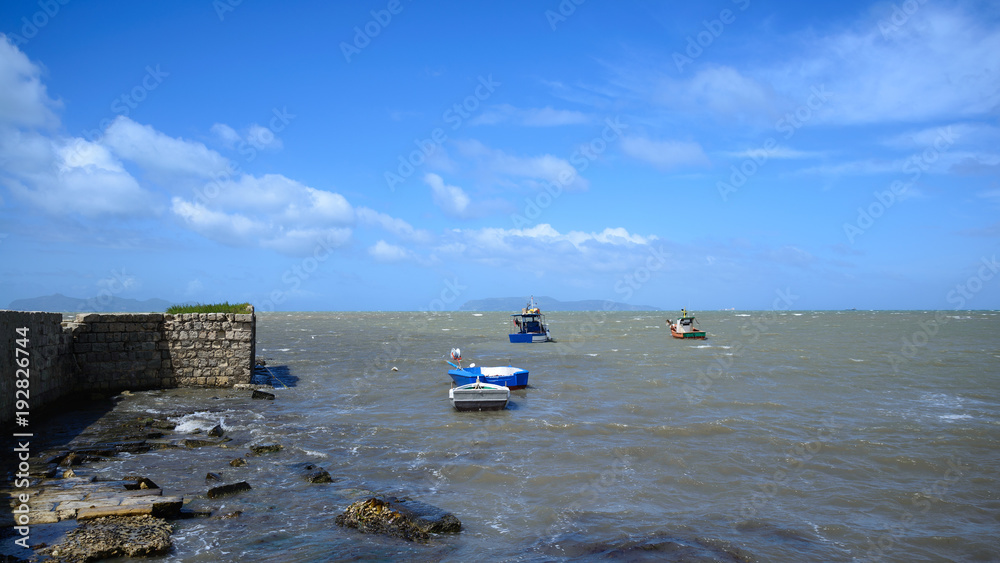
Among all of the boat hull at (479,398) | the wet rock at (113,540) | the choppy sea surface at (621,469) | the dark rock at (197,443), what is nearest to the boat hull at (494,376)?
the choppy sea surface at (621,469)

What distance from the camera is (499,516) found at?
29.1 feet

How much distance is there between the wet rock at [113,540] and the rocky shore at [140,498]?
10 millimetres

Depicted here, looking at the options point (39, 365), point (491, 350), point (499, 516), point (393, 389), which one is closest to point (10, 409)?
point (39, 365)

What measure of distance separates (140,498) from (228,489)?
155 centimetres

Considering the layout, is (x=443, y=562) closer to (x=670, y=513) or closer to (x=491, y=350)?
(x=670, y=513)

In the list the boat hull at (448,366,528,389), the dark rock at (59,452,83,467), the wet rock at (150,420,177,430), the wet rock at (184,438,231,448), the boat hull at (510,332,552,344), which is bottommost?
the wet rock at (184,438,231,448)

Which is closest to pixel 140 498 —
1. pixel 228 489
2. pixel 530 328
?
pixel 228 489

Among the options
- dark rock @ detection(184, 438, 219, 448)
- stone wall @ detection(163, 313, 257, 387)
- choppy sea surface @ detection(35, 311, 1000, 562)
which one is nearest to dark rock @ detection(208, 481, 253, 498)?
choppy sea surface @ detection(35, 311, 1000, 562)

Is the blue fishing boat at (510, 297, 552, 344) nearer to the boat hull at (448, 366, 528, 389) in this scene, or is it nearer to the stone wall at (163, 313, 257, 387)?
the boat hull at (448, 366, 528, 389)

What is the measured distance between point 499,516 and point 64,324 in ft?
46.6

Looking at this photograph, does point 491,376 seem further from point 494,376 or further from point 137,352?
point 137,352

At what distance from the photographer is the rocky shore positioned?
664 centimetres

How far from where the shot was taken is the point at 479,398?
17047mm

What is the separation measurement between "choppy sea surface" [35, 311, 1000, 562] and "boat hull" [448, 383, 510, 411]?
33 cm
